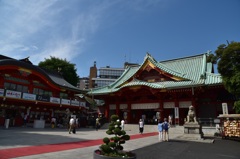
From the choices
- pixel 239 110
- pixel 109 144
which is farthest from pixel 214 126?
pixel 109 144

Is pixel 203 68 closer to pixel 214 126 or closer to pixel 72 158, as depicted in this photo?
pixel 214 126

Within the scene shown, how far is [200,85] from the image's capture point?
77.8 ft

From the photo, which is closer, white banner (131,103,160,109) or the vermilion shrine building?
the vermilion shrine building

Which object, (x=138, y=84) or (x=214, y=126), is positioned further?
(x=138, y=84)

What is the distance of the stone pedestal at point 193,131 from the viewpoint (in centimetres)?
1728

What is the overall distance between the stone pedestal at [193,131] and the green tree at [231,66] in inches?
144

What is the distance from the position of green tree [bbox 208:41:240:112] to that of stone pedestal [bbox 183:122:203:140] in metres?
3.65

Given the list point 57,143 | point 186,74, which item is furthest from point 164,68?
point 57,143

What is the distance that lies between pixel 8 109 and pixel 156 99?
22087 millimetres

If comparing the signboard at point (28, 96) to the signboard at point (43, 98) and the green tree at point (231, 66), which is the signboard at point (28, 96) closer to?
the signboard at point (43, 98)

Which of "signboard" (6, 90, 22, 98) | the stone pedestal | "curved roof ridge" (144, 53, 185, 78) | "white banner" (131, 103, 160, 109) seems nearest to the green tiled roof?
"curved roof ridge" (144, 53, 185, 78)

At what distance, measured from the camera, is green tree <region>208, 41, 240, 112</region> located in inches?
640

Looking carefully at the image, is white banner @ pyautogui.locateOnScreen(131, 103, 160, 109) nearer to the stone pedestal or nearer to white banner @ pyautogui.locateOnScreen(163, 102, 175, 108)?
white banner @ pyautogui.locateOnScreen(163, 102, 175, 108)

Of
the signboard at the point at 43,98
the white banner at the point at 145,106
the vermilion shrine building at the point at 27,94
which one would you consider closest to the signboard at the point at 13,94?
the vermilion shrine building at the point at 27,94
